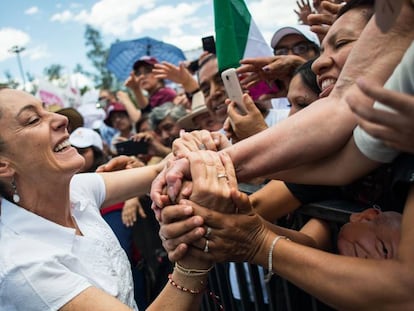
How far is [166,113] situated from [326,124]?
3.09m

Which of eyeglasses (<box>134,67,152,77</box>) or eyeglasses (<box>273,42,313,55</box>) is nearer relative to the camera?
eyeglasses (<box>273,42,313,55</box>)

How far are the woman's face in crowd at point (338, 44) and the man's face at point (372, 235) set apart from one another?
20.7 inches

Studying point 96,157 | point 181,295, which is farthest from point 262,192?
point 96,157

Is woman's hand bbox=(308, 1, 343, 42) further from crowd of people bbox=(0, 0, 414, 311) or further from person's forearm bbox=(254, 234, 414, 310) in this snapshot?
person's forearm bbox=(254, 234, 414, 310)

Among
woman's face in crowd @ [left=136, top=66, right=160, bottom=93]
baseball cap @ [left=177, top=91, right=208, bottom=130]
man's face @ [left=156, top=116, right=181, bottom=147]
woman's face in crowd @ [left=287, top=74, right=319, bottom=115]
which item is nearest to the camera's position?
woman's face in crowd @ [left=287, top=74, right=319, bottom=115]

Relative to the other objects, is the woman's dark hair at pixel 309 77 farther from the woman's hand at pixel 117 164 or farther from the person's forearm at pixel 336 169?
the woman's hand at pixel 117 164

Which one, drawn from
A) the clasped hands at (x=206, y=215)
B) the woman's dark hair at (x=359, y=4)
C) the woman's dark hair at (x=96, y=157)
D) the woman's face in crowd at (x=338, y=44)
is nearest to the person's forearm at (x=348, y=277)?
the clasped hands at (x=206, y=215)

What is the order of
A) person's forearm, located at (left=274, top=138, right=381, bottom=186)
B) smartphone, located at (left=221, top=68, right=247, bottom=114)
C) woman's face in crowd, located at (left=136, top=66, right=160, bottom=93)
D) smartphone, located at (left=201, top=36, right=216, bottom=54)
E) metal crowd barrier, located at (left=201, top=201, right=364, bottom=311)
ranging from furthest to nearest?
1. woman's face in crowd, located at (left=136, top=66, right=160, bottom=93)
2. smartphone, located at (left=201, top=36, right=216, bottom=54)
3. smartphone, located at (left=221, top=68, right=247, bottom=114)
4. metal crowd barrier, located at (left=201, top=201, right=364, bottom=311)
5. person's forearm, located at (left=274, top=138, right=381, bottom=186)

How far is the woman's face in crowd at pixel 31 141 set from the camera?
5.79 feet

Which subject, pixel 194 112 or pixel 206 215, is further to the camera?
Answer: pixel 194 112

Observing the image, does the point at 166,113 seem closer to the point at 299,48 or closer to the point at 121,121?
the point at 299,48

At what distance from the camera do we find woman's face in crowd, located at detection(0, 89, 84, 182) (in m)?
1.76

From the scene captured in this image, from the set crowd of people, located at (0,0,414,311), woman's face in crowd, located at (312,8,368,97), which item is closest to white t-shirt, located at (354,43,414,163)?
crowd of people, located at (0,0,414,311)

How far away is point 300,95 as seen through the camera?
2.08 meters
